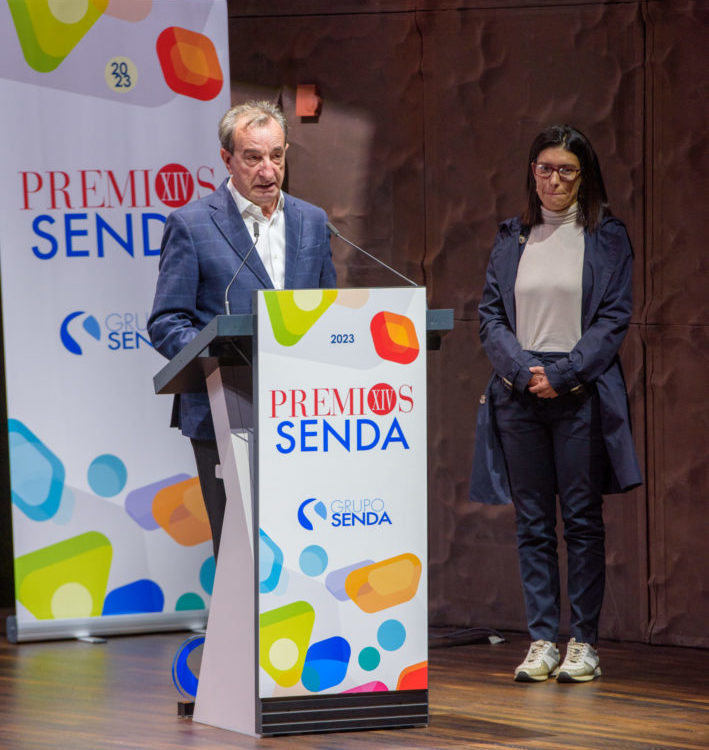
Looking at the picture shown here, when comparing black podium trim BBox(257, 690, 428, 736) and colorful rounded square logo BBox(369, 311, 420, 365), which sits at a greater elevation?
colorful rounded square logo BBox(369, 311, 420, 365)

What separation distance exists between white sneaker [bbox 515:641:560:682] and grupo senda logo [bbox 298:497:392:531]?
Answer: 3.41 feet

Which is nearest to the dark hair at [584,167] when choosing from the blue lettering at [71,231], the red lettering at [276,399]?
the red lettering at [276,399]

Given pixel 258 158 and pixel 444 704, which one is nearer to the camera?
pixel 258 158

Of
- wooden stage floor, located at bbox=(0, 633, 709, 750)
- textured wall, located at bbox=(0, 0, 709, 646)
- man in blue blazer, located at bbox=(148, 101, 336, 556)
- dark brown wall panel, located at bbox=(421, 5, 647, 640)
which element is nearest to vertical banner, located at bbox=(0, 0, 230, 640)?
wooden stage floor, located at bbox=(0, 633, 709, 750)

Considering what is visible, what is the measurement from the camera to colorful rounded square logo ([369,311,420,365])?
3.27m

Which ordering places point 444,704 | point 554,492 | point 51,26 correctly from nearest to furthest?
1. point 444,704
2. point 554,492
3. point 51,26

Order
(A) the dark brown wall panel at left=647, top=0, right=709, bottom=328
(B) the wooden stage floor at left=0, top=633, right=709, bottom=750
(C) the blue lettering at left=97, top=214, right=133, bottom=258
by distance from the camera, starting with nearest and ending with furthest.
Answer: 1. (B) the wooden stage floor at left=0, top=633, right=709, bottom=750
2. (A) the dark brown wall panel at left=647, top=0, right=709, bottom=328
3. (C) the blue lettering at left=97, top=214, right=133, bottom=258

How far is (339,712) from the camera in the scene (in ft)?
11.0

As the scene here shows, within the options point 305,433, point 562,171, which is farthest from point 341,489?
point 562,171

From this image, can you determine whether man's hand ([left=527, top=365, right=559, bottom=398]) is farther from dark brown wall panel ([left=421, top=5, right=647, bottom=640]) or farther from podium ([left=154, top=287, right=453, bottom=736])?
dark brown wall panel ([left=421, top=5, right=647, bottom=640])

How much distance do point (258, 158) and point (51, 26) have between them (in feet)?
4.86

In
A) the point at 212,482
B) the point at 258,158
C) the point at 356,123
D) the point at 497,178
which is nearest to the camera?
the point at 258,158

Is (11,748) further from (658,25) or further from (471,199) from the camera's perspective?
(658,25)

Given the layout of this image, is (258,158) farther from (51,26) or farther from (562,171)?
(51,26)
